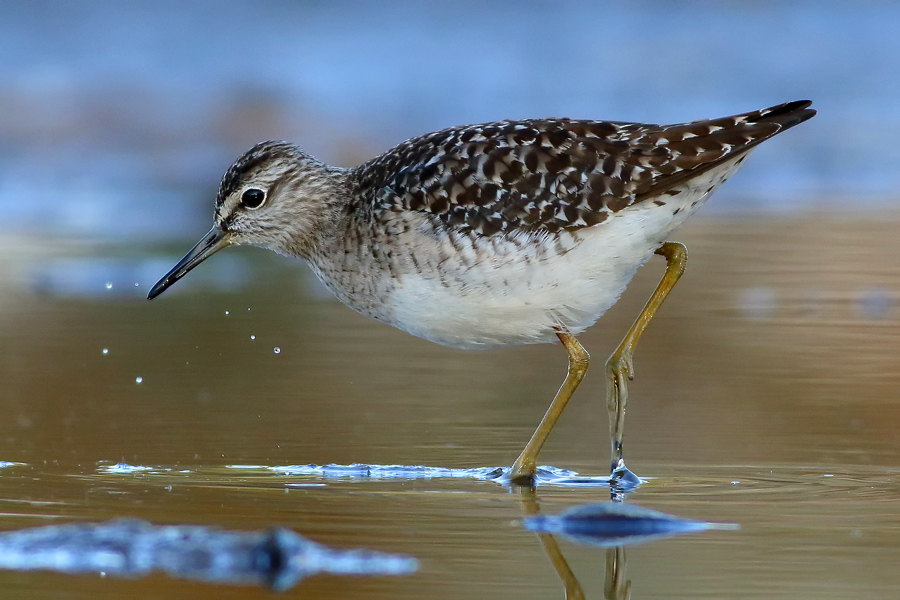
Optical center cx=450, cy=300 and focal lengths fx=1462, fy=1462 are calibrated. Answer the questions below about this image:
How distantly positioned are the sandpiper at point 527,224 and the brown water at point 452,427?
61 cm

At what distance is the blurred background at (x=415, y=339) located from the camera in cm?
604

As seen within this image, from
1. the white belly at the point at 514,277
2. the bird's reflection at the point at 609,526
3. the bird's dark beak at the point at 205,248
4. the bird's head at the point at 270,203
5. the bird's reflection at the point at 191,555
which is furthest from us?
the bird's dark beak at the point at 205,248

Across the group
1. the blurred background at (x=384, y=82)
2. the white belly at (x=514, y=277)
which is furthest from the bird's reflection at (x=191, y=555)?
the blurred background at (x=384, y=82)

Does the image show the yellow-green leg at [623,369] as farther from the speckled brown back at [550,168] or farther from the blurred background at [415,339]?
the speckled brown back at [550,168]

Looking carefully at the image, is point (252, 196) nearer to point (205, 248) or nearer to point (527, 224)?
point (205, 248)

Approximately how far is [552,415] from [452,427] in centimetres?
61

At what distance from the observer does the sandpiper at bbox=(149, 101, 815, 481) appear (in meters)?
7.12

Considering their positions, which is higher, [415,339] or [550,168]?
[550,168]

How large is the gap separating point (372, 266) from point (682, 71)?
14334 mm

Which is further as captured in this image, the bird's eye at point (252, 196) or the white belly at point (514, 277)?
the bird's eye at point (252, 196)

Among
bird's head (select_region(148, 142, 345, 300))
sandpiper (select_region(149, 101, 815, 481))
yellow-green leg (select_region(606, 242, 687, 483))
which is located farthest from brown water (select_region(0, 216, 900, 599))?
bird's head (select_region(148, 142, 345, 300))

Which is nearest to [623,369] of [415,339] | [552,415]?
[552,415]

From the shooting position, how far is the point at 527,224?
23.6 ft

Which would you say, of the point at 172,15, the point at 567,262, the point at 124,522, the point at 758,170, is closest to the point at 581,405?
the point at 567,262
